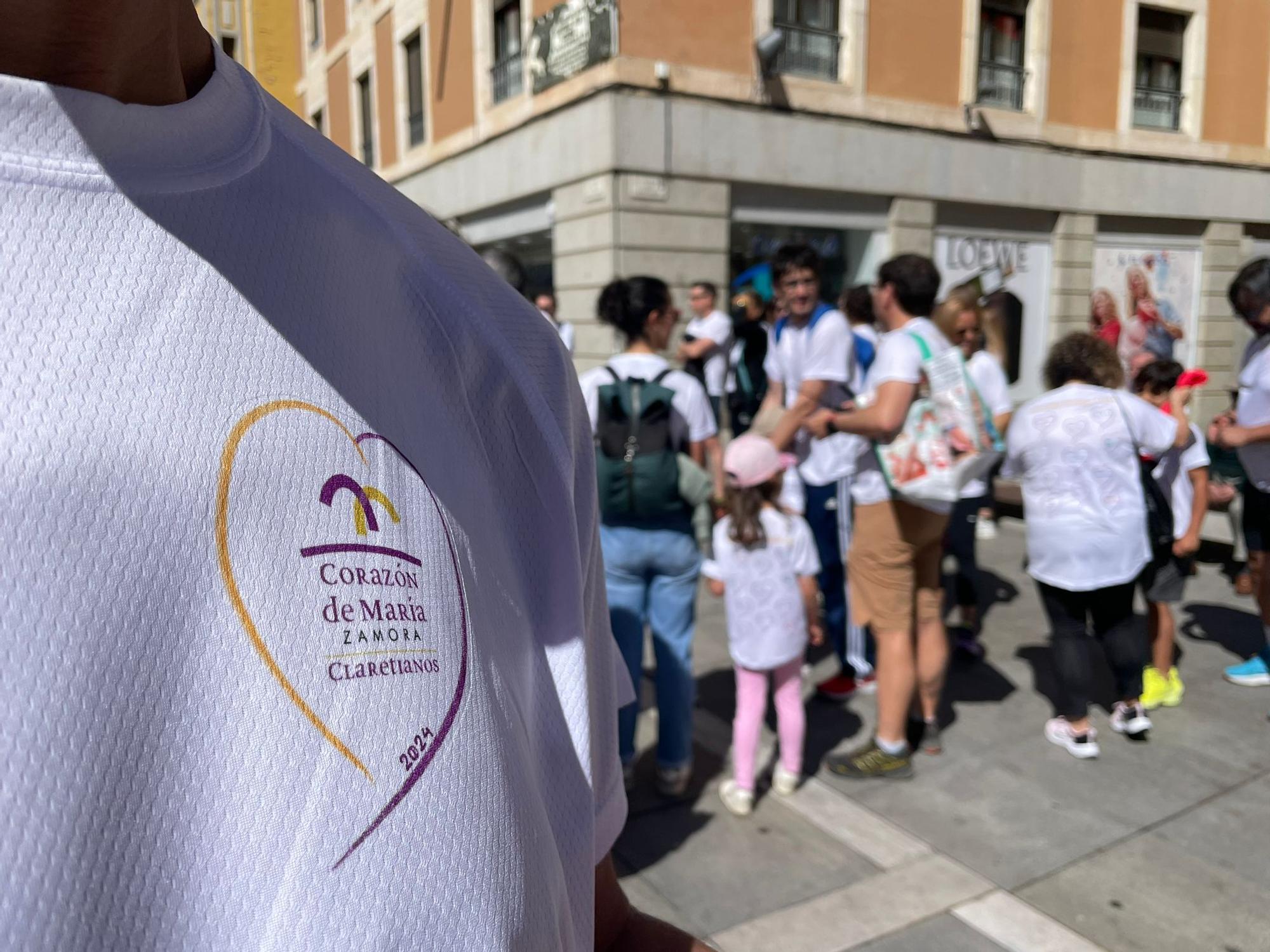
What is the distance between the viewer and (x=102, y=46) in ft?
1.94

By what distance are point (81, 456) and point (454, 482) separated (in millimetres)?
270

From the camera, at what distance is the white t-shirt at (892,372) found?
13.5 ft

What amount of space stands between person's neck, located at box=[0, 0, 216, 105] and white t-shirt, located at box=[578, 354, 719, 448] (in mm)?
3405

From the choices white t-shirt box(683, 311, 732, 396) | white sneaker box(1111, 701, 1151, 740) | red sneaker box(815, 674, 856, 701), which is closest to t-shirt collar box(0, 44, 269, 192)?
red sneaker box(815, 674, 856, 701)

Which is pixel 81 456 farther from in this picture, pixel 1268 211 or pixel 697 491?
pixel 1268 211

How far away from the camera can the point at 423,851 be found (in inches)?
24.0

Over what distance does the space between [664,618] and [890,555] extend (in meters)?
1.01

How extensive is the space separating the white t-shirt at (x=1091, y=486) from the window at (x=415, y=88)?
17.1 ft

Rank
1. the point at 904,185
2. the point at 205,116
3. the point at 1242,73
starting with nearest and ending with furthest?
the point at 205,116 → the point at 904,185 → the point at 1242,73

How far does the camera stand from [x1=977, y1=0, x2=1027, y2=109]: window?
1232 centimetres

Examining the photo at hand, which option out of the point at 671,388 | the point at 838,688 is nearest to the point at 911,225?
the point at 838,688

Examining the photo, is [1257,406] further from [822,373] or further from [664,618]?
[664,618]

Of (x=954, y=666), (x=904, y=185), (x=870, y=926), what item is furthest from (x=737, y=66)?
(x=870, y=926)

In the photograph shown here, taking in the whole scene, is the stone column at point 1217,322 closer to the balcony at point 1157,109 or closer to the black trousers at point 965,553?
the balcony at point 1157,109
